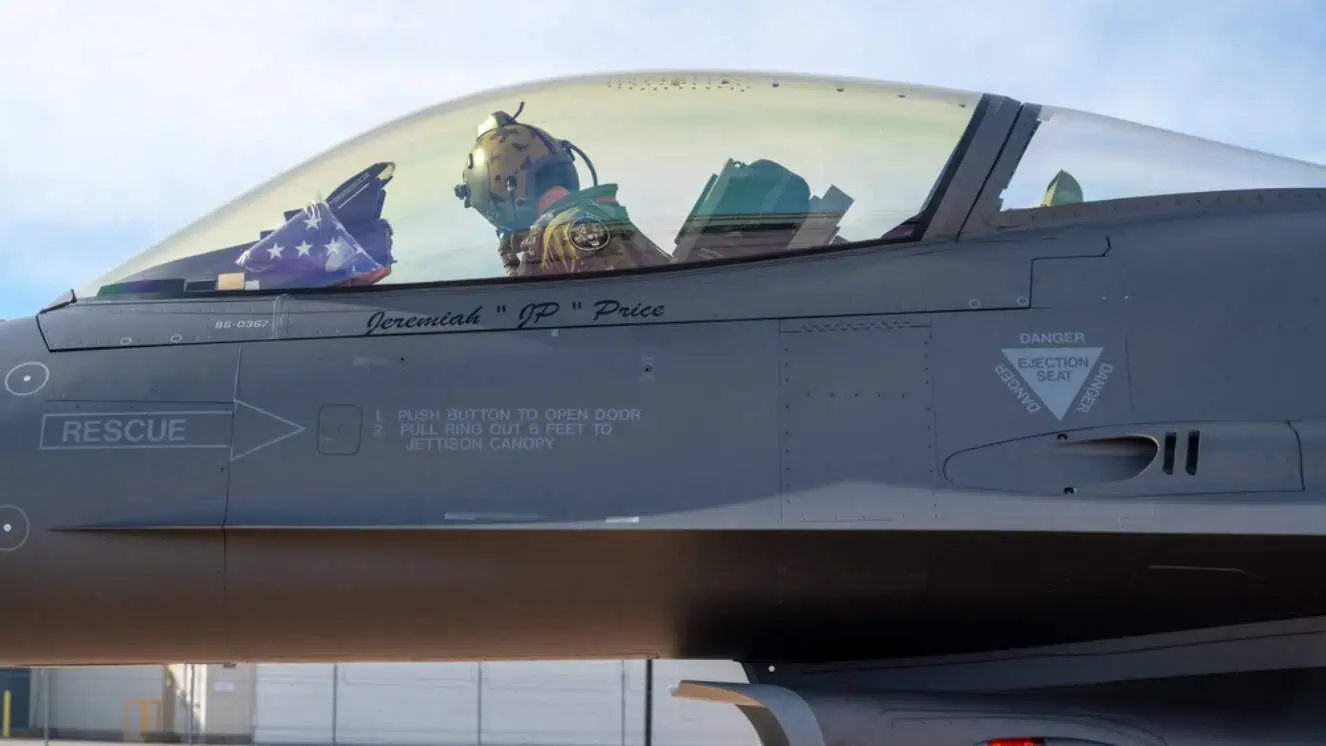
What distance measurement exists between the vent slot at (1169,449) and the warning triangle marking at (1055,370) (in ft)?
1.13

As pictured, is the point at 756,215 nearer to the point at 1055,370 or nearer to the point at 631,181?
the point at 631,181

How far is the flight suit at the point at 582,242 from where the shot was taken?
5207 mm

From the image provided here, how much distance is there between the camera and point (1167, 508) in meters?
4.58

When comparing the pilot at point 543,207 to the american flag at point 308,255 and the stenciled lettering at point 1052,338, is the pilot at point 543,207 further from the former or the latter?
the stenciled lettering at point 1052,338

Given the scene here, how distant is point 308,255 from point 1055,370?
114 inches

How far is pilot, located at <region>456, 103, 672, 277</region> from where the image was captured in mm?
5227

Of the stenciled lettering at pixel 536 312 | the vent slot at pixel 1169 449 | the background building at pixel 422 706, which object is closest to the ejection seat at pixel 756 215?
the stenciled lettering at pixel 536 312

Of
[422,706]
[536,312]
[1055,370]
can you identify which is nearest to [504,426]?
[536,312]

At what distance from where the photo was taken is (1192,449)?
15.4ft

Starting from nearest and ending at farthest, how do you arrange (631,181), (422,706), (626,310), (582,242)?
(626,310) → (582,242) → (631,181) → (422,706)

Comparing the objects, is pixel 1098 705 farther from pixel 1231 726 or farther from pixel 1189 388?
pixel 1189 388

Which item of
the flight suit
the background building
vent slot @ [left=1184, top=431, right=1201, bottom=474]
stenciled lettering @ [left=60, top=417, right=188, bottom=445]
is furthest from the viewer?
the background building

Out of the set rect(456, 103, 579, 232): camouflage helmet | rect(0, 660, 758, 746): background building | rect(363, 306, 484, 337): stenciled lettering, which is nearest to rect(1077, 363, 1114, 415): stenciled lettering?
rect(456, 103, 579, 232): camouflage helmet

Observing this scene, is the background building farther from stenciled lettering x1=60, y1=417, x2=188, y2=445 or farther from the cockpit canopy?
stenciled lettering x1=60, y1=417, x2=188, y2=445
